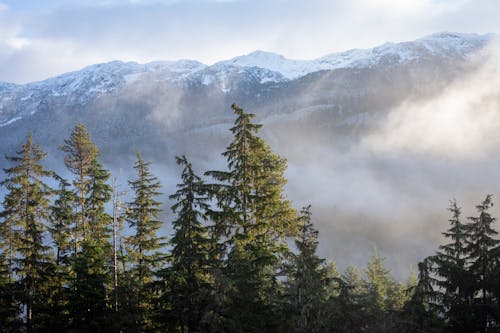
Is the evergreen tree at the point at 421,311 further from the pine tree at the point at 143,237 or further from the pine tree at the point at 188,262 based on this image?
the pine tree at the point at 143,237

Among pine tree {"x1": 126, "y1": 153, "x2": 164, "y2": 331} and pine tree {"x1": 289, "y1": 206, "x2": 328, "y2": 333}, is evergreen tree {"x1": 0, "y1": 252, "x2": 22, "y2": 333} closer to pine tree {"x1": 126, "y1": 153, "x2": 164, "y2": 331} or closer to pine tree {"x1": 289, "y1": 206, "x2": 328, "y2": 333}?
pine tree {"x1": 126, "y1": 153, "x2": 164, "y2": 331}

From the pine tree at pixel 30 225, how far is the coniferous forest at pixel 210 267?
76 millimetres

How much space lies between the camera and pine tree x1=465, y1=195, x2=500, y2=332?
2214cm

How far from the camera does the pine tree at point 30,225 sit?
68.7 ft

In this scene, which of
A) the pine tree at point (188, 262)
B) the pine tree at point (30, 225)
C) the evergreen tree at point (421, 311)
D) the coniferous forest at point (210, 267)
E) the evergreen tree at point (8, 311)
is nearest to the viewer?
the coniferous forest at point (210, 267)

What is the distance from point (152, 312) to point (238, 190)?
8178 millimetres

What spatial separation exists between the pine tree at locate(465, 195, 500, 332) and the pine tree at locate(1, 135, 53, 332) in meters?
23.1

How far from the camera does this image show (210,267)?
17734 millimetres

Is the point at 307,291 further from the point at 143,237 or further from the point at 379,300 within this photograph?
the point at 379,300

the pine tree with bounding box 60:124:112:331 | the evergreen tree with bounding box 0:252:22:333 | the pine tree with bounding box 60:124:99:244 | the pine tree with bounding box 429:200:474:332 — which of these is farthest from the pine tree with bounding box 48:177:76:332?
the pine tree with bounding box 429:200:474:332

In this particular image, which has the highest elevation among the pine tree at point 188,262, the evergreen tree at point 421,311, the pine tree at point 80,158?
the pine tree at point 80,158

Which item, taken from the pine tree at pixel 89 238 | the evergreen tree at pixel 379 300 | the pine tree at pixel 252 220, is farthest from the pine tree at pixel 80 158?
the evergreen tree at pixel 379 300

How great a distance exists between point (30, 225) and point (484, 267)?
24.5 meters

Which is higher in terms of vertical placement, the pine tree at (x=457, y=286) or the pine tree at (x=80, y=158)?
the pine tree at (x=80, y=158)
